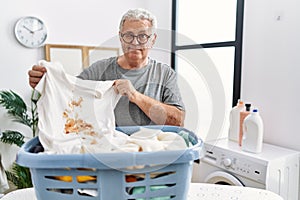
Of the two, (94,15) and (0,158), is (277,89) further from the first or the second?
(0,158)

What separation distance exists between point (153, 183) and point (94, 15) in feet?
8.79

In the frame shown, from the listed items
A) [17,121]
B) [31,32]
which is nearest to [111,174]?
[17,121]

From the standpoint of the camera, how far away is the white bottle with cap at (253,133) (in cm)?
188

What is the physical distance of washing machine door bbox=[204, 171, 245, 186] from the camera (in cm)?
190

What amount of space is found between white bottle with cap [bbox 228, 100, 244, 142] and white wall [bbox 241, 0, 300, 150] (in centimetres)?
17

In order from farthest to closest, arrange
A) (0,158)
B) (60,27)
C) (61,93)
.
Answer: (60,27), (0,158), (61,93)

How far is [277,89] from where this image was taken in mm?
2037

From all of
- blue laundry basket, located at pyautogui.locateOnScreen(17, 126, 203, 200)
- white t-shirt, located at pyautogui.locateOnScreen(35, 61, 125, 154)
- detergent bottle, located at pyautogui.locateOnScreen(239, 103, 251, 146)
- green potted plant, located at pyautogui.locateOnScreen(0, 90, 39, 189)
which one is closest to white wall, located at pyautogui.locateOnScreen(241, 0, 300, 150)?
detergent bottle, located at pyautogui.locateOnScreen(239, 103, 251, 146)

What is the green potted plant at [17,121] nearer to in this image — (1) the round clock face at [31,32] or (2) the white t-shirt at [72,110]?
(1) the round clock face at [31,32]

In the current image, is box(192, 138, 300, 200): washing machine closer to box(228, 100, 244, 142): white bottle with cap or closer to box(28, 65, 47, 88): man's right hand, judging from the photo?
box(228, 100, 244, 142): white bottle with cap

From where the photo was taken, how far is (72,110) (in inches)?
29.8

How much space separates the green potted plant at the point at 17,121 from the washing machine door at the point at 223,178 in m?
1.49

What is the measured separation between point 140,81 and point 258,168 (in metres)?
1.16

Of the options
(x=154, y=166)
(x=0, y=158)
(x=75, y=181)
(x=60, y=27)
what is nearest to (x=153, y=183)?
(x=154, y=166)
